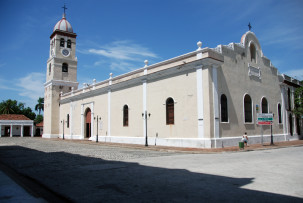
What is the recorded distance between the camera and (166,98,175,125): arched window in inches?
838

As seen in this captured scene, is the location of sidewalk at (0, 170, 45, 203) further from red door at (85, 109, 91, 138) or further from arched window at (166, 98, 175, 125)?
red door at (85, 109, 91, 138)

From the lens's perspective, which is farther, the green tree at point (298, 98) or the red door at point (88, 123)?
the red door at point (88, 123)

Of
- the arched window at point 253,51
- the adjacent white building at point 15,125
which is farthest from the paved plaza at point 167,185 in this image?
the adjacent white building at point 15,125

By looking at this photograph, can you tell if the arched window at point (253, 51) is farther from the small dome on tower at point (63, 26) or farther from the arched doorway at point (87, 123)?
the small dome on tower at point (63, 26)

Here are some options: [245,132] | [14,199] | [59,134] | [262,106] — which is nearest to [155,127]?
[245,132]

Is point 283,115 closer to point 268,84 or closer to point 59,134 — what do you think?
point 268,84

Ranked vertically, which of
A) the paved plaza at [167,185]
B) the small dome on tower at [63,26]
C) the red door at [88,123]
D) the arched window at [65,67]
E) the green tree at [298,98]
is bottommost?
the paved plaza at [167,185]

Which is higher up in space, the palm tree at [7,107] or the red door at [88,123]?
the palm tree at [7,107]

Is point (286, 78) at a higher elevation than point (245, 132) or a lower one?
higher

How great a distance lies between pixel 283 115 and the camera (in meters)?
27.8

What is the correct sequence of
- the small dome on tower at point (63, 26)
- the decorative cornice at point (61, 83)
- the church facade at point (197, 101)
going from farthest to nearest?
the small dome on tower at point (63, 26) → the decorative cornice at point (61, 83) → the church facade at point (197, 101)

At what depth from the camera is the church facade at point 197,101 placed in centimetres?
1888

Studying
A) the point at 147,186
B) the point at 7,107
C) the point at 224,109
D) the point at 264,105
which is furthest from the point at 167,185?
the point at 7,107

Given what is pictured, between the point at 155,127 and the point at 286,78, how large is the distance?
1883cm
